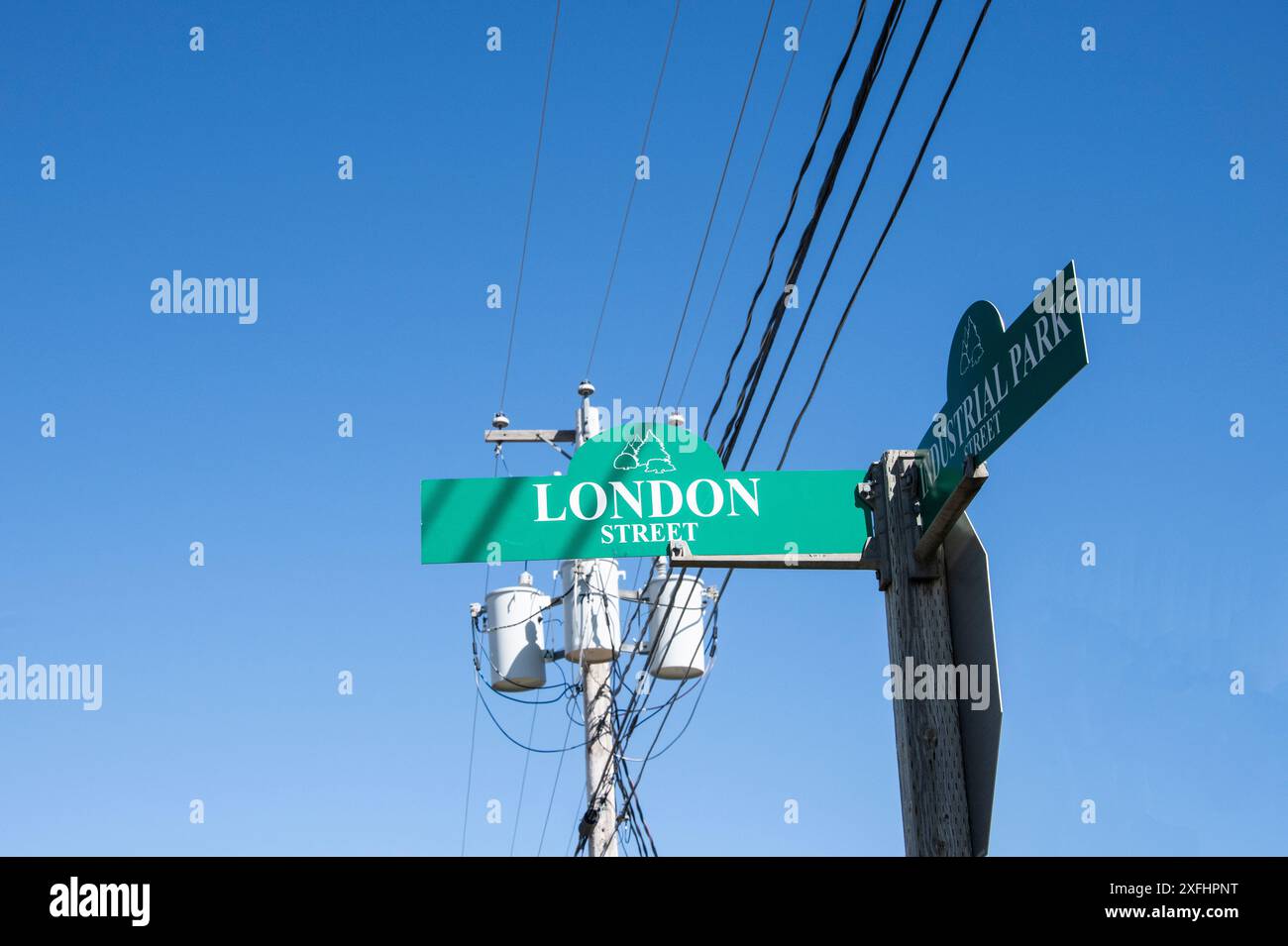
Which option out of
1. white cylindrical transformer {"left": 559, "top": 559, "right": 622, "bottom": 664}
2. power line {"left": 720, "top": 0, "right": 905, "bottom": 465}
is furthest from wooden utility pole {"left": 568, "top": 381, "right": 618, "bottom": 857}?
power line {"left": 720, "top": 0, "right": 905, "bottom": 465}

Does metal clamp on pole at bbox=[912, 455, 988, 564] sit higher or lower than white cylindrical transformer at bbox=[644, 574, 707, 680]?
lower

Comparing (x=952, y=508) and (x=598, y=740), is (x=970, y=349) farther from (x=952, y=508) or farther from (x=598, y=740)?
(x=598, y=740)

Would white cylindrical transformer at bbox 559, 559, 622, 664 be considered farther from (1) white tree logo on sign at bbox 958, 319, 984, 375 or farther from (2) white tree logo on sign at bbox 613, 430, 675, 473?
(1) white tree logo on sign at bbox 958, 319, 984, 375

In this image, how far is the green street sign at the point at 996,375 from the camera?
4.26 m

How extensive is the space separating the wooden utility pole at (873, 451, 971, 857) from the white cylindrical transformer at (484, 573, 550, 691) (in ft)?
29.1

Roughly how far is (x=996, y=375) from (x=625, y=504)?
1.89 metres

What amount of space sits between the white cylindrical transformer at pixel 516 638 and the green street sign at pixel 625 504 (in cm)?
803

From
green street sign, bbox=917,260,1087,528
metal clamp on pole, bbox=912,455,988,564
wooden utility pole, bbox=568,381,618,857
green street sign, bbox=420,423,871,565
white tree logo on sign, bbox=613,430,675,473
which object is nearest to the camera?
green street sign, bbox=917,260,1087,528

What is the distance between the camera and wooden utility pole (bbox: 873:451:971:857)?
16.2 feet

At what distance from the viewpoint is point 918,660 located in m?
5.21

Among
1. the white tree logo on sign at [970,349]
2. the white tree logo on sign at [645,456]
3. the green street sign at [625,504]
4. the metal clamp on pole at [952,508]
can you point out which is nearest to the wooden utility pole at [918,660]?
the metal clamp on pole at [952,508]
